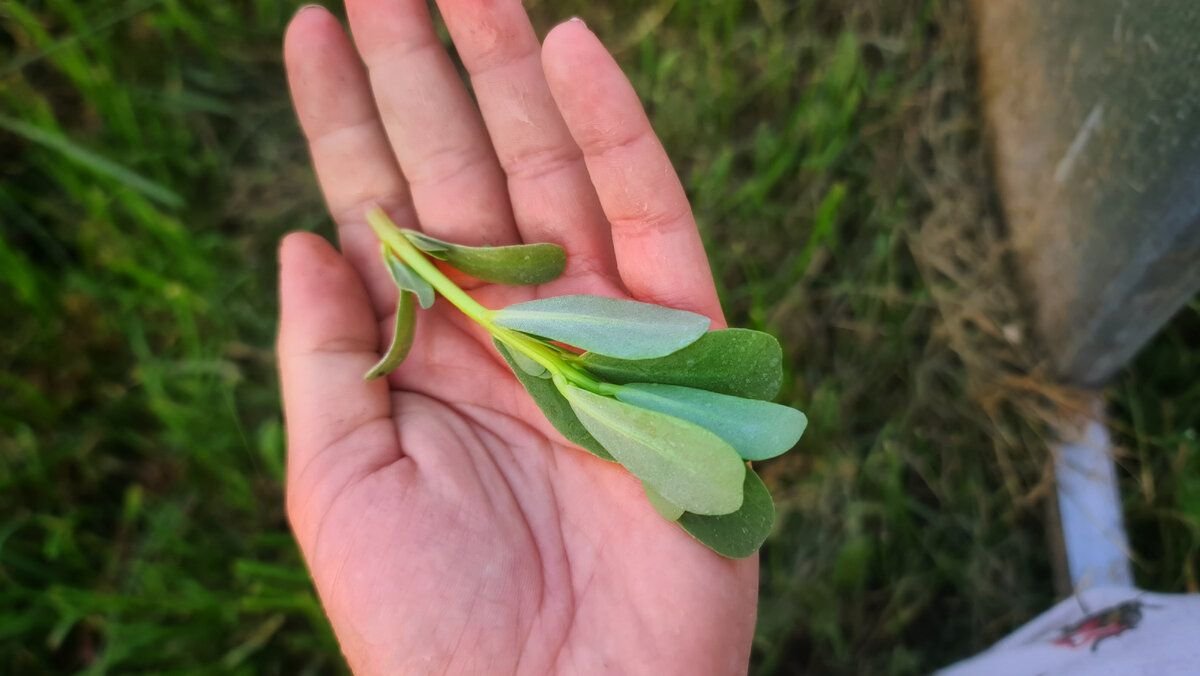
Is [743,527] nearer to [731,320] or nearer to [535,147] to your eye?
[535,147]

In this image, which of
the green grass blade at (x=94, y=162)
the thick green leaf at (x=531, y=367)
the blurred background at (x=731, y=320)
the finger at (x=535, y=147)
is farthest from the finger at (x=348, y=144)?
the green grass blade at (x=94, y=162)

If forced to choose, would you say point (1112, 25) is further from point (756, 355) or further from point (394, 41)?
point (394, 41)

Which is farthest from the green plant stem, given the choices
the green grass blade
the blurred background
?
the green grass blade

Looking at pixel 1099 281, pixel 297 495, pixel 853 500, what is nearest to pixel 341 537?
pixel 297 495

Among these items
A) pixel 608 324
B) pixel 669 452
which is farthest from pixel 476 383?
pixel 669 452

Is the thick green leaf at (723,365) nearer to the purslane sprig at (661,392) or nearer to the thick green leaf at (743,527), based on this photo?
the purslane sprig at (661,392)

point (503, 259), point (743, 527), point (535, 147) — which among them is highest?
point (535, 147)
